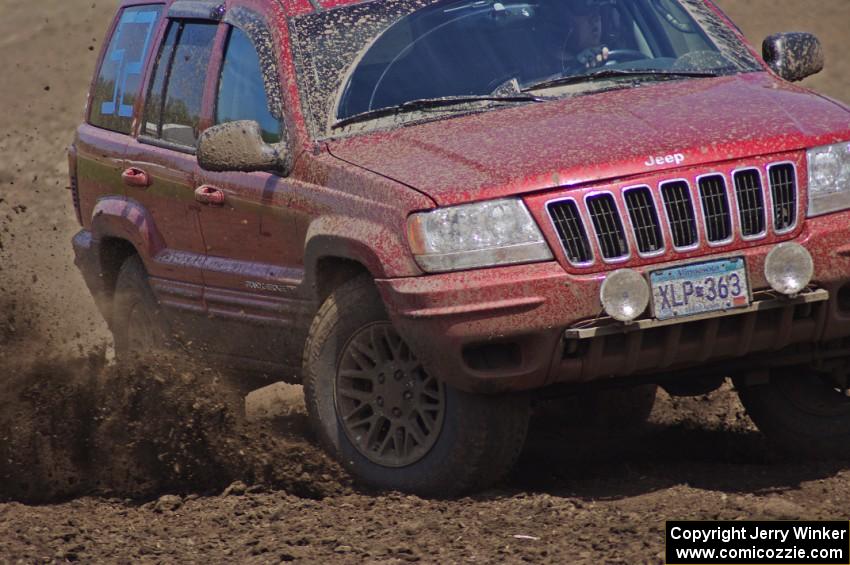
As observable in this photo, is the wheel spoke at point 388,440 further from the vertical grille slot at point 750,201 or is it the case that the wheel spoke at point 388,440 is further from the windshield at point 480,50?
the vertical grille slot at point 750,201

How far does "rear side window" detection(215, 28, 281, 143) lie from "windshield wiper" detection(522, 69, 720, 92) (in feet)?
3.43

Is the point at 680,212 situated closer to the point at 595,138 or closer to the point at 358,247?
the point at 595,138

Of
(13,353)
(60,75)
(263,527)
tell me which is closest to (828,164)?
(263,527)

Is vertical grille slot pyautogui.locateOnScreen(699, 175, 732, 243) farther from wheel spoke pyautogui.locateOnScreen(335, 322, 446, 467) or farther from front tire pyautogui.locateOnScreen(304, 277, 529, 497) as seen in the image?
wheel spoke pyautogui.locateOnScreen(335, 322, 446, 467)

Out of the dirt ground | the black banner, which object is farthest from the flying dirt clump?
the black banner

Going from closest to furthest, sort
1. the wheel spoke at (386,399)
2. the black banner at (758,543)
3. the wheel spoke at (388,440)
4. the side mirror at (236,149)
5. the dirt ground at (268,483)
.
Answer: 1. the black banner at (758,543)
2. the dirt ground at (268,483)
3. the wheel spoke at (386,399)
4. the wheel spoke at (388,440)
5. the side mirror at (236,149)

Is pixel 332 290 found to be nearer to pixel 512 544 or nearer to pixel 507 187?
pixel 507 187

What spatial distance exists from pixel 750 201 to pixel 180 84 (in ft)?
9.69

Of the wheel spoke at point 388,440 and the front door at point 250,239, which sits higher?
the front door at point 250,239

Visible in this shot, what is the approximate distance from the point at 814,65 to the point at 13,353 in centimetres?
378

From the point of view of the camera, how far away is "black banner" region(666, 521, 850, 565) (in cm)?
496

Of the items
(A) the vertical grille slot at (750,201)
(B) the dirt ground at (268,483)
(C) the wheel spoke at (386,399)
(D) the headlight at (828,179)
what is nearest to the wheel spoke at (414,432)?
(C) the wheel spoke at (386,399)

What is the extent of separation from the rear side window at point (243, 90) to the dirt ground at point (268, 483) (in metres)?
1.07

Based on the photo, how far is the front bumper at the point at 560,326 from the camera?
5.48 m
